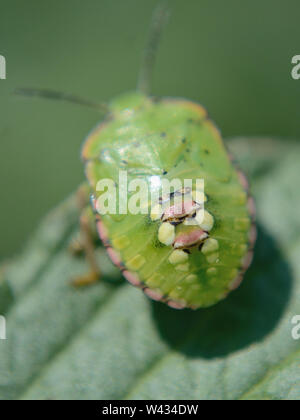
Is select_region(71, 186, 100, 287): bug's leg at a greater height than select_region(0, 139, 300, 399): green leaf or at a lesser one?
greater

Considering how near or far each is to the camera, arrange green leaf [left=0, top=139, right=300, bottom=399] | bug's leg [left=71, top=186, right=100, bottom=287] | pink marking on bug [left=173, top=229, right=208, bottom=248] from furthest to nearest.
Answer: bug's leg [left=71, top=186, right=100, bottom=287] → green leaf [left=0, top=139, right=300, bottom=399] → pink marking on bug [left=173, top=229, right=208, bottom=248]

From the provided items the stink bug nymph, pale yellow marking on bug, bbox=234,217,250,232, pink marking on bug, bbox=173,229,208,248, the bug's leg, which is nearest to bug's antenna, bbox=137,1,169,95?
the stink bug nymph

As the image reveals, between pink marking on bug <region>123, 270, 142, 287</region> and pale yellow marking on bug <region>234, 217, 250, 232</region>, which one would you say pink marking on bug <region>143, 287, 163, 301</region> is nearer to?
pink marking on bug <region>123, 270, 142, 287</region>

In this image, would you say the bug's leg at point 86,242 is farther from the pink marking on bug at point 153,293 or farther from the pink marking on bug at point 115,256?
the pink marking on bug at point 153,293

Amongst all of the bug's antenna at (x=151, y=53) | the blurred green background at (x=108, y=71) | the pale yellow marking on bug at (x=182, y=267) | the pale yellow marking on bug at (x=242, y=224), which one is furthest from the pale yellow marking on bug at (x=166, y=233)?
the blurred green background at (x=108, y=71)

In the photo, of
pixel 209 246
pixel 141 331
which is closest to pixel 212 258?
pixel 209 246

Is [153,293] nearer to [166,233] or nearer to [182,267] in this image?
[182,267]

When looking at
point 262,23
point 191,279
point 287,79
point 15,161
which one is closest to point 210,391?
point 191,279

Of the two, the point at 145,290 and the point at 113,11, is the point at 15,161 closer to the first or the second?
the point at 113,11
